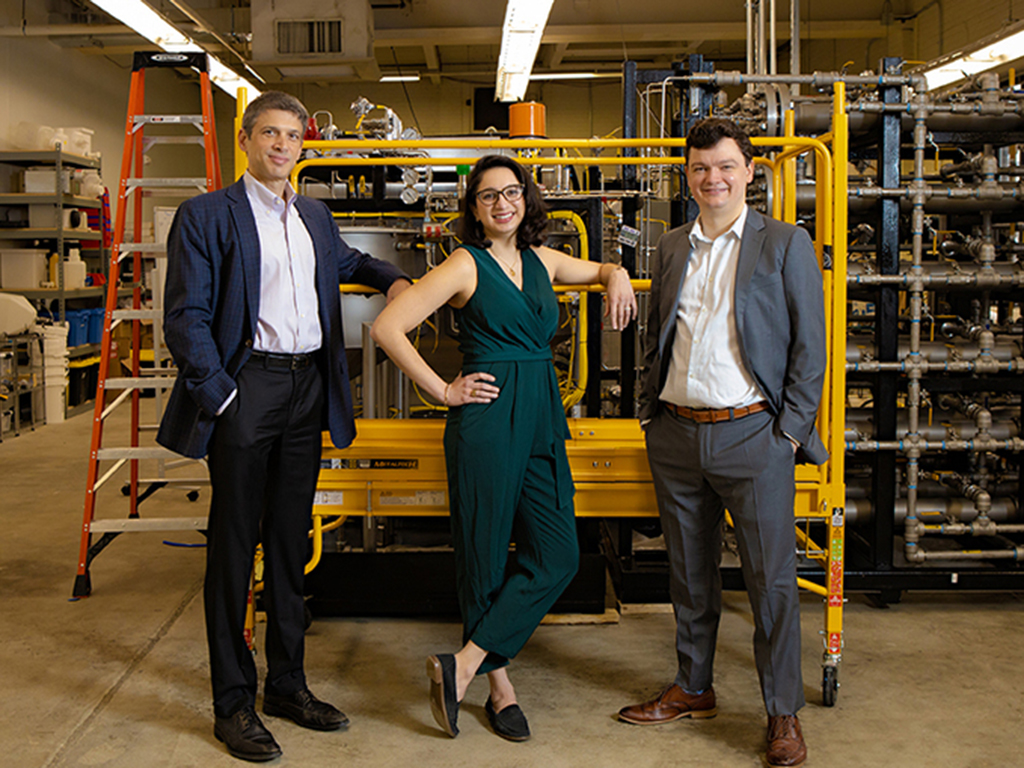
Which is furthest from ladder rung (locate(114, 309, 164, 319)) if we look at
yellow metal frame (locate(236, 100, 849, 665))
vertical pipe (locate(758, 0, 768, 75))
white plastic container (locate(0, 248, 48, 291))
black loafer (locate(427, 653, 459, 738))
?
white plastic container (locate(0, 248, 48, 291))

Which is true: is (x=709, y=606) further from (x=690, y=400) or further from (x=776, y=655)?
(x=690, y=400)

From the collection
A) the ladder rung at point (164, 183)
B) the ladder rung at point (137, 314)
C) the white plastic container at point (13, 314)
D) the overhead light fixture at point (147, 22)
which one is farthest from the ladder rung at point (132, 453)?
the white plastic container at point (13, 314)

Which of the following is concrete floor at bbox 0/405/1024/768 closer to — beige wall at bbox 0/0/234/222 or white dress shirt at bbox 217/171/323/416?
white dress shirt at bbox 217/171/323/416

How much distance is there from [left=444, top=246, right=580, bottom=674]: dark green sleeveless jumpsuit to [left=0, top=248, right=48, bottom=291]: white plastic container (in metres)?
7.67

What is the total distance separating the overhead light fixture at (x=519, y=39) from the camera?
7.21m


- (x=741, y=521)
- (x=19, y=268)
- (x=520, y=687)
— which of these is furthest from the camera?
(x=19, y=268)

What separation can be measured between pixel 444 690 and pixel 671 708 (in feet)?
2.38

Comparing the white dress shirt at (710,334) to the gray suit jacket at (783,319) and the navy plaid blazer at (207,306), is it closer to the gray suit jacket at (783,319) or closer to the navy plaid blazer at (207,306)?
the gray suit jacket at (783,319)

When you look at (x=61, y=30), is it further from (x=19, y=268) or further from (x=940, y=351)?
(x=940, y=351)

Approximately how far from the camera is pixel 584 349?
413cm

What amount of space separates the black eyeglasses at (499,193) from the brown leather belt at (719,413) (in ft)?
2.54

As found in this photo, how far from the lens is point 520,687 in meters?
2.93

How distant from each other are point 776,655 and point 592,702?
2.17 feet

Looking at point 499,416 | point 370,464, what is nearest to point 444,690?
point 499,416
